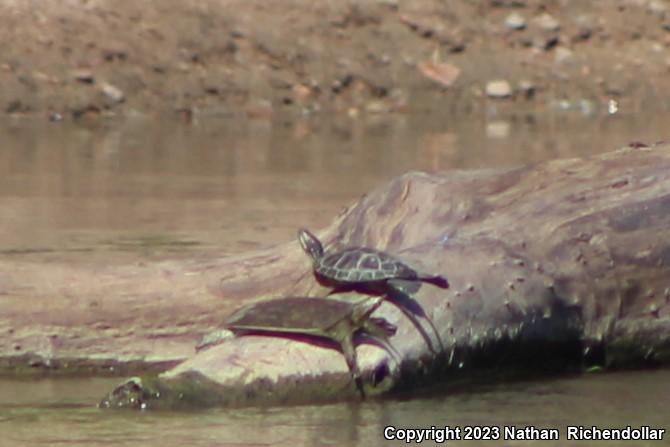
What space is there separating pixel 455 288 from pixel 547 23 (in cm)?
914

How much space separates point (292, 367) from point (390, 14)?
891cm

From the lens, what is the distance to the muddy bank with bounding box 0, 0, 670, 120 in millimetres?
12055

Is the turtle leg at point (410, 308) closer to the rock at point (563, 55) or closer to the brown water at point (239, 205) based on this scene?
the brown water at point (239, 205)

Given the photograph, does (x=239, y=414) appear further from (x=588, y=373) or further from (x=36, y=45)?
(x=36, y=45)

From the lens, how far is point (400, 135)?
11648 millimetres

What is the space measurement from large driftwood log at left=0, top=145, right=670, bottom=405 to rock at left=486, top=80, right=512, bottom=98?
7.74 meters

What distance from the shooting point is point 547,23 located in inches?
546

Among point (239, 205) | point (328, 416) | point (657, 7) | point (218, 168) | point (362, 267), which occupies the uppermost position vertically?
point (657, 7)

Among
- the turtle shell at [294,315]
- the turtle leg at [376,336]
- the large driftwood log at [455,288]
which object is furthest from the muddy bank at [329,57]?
the turtle leg at [376,336]

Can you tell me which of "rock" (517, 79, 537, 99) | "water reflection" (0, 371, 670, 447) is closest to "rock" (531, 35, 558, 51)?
"rock" (517, 79, 537, 99)

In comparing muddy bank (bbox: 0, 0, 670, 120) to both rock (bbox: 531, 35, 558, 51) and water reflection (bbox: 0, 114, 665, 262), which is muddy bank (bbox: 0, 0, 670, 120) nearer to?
rock (bbox: 531, 35, 558, 51)

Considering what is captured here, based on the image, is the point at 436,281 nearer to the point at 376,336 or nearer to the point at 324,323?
the point at 376,336

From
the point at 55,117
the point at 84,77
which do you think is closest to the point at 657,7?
the point at 84,77

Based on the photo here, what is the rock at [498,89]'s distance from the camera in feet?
43.7
